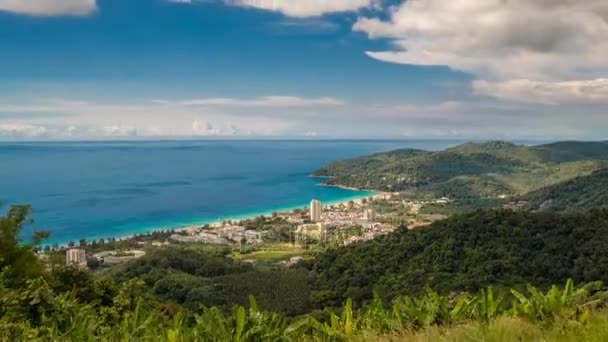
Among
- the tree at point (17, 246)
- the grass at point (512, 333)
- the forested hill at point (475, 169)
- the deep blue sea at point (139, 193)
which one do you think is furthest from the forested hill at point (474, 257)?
the forested hill at point (475, 169)

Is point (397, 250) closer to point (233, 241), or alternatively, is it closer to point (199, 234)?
point (233, 241)

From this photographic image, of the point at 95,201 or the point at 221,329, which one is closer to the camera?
the point at 221,329

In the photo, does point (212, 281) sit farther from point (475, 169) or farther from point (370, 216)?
point (475, 169)

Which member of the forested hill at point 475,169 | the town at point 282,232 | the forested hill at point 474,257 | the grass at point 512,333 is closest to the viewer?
the grass at point 512,333

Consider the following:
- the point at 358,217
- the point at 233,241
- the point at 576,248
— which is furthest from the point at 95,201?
the point at 576,248

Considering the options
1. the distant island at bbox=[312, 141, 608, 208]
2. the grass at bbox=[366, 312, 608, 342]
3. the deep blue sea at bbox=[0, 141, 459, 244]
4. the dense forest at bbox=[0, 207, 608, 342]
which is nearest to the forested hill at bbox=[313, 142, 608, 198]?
the distant island at bbox=[312, 141, 608, 208]

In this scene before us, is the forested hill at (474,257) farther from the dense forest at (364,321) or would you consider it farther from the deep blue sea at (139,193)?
the deep blue sea at (139,193)

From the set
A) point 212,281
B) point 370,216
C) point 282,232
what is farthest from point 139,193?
point 212,281
